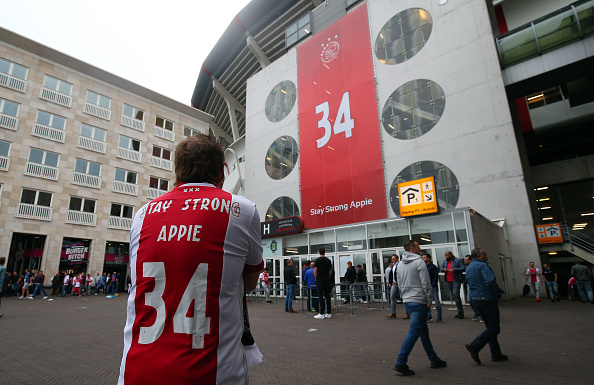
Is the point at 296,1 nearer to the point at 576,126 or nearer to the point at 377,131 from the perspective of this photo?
the point at 377,131

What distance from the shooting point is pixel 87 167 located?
2855 cm

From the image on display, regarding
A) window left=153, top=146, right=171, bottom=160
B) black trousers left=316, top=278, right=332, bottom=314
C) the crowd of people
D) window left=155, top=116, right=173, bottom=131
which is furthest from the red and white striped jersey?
window left=155, top=116, right=173, bottom=131

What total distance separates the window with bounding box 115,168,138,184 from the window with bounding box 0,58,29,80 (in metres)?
9.69

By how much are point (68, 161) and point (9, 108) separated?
5.22m

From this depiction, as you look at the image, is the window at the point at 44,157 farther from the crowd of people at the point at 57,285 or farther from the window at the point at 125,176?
the crowd of people at the point at 57,285

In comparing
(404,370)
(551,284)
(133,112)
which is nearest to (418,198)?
(551,284)

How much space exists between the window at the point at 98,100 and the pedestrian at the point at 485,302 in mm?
33529

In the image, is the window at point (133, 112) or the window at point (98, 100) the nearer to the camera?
the window at point (98, 100)

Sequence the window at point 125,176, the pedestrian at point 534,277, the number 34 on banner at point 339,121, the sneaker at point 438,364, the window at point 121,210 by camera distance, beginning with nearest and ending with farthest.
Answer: the sneaker at point 438,364, the pedestrian at point 534,277, the number 34 on banner at point 339,121, the window at point 121,210, the window at point 125,176

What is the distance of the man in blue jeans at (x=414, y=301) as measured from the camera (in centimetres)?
459

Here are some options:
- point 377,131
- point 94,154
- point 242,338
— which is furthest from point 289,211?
point 242,338

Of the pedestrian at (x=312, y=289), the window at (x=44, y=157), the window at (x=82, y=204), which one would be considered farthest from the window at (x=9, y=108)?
the pedestrian at (x=312, y=289)

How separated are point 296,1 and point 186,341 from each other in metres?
Answer: 32.2

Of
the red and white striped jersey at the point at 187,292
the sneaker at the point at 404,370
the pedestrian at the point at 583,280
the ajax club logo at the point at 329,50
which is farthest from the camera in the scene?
the ajax club logo at the point at 329,50
